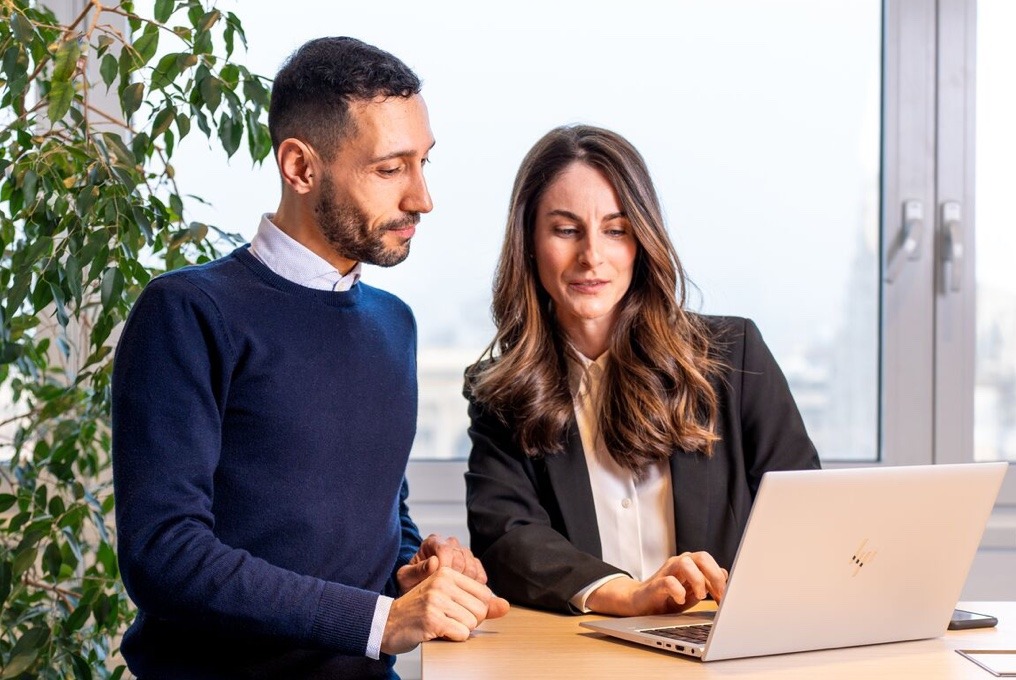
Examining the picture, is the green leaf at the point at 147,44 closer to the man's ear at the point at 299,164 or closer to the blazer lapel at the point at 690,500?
the man's ear at the point at 299,164

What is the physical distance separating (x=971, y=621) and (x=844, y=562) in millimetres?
330

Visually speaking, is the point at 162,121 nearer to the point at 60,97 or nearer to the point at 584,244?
the point at 60,97

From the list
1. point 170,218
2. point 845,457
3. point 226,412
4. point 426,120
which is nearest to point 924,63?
point 845,457

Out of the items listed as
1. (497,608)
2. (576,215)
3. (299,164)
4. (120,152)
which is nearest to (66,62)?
(120,152)

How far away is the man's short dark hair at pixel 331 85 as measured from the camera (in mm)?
1591

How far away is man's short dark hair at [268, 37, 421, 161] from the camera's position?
5.22 ft

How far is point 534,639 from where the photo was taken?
4.61 ft

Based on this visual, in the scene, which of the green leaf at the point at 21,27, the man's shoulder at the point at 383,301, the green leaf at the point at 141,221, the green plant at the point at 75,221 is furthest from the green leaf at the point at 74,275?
the man's shoulder at the point at 383,301

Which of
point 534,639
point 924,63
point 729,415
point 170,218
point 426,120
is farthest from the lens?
point 924,63

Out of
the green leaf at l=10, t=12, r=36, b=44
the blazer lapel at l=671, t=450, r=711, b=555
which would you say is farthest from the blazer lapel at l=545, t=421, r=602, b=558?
the green leaf at l=10, t=12, r=36, b=44

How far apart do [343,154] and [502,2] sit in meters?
A: 1.44

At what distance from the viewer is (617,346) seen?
195cm

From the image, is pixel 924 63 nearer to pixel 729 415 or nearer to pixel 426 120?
pixel 729 415

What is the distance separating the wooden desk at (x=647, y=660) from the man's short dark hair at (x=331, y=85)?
691 mm
